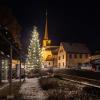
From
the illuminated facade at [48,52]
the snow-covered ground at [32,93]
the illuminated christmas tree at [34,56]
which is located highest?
the illuminated facade at [48,52]

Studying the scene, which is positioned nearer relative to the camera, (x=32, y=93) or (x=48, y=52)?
(x=32, y=93)

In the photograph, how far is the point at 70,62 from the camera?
10781cm

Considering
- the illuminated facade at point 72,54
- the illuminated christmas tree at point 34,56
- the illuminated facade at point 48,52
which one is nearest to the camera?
the illuminated christmas tree at point 34,56

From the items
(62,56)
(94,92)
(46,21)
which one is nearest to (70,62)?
(62,56)

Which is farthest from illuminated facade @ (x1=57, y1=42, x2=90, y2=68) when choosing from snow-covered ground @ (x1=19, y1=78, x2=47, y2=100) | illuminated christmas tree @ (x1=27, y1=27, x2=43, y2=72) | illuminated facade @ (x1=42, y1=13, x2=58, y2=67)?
Result: snow-covered ground @ (x1=19, y1=78, x2=47, y2=100)

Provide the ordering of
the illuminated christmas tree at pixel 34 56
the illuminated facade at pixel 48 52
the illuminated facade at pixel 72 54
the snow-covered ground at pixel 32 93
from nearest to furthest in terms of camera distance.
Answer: the snow-covered ground at pixel 32 93, the illuminated christmas tree at pixel 34 56, the illuminated facade at pixel 72 54, the illuminated facade at pixel 48 52

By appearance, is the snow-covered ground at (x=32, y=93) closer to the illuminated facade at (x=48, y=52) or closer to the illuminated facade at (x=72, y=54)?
the illuminated facade at (x=72, y=54)

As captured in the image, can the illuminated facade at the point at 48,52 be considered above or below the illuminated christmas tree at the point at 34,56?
above

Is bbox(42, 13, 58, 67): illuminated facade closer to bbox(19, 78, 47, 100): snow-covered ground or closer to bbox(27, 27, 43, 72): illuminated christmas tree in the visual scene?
bbox(27, 27, 43, 72): illuminated christmas tree

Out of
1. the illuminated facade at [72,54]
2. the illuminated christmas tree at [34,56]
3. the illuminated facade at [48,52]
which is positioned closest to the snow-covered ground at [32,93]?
the illuminated christmas tree at [34,56]

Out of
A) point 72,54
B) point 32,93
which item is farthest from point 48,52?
point 32,93

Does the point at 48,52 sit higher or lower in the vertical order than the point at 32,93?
higher

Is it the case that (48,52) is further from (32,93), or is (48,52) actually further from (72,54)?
(32,93)

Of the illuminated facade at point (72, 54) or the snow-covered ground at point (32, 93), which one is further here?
the illuminated facade at point (72, 54)
